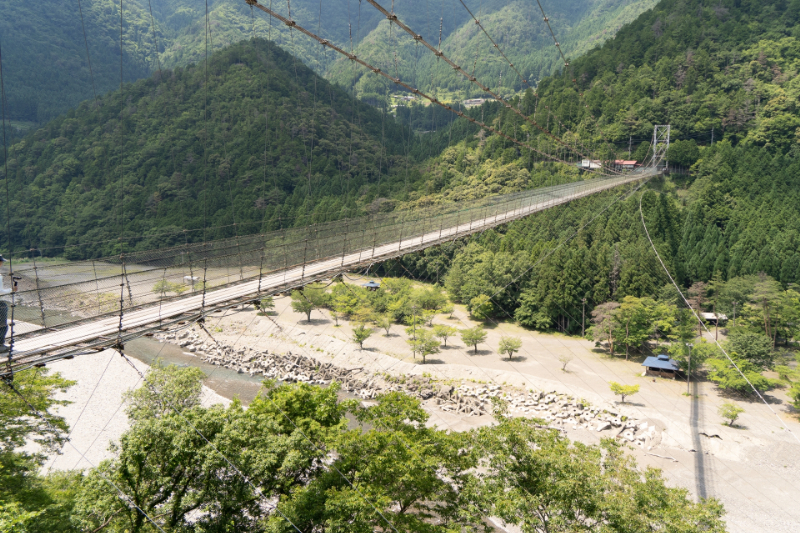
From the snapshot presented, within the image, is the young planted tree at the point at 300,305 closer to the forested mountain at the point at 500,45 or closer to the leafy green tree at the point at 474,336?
the leafy green tree at the point at 474,336

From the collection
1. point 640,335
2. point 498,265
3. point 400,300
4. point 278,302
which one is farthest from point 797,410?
point 278,302

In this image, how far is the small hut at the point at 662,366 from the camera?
61.2ft

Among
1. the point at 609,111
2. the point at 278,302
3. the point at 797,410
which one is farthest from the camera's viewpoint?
the point at 609,111

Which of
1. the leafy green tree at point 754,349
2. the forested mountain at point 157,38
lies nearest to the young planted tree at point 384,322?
the leafy green tree at point 754,349

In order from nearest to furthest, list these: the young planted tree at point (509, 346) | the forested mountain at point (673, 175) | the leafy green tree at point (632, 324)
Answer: the leafy green tree at point (632, 324) < the young planted tree at point (509, 346) < the forested mountain at point (673, 175)

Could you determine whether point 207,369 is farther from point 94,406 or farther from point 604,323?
point 604,323

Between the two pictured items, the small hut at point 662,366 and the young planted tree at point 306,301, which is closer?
the small hut at point 662,366

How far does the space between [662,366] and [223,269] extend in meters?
16.4

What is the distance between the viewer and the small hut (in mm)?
18641

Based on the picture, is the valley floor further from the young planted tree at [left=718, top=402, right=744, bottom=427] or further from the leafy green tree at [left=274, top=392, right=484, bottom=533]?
the leafy green tree at [left=274, top=392, right=484, bottom=533]

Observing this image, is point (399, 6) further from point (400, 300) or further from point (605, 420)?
point (605, 420)

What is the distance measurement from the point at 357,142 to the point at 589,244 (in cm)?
2965

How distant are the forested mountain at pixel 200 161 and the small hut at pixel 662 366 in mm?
20097

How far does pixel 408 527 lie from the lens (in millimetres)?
8250
